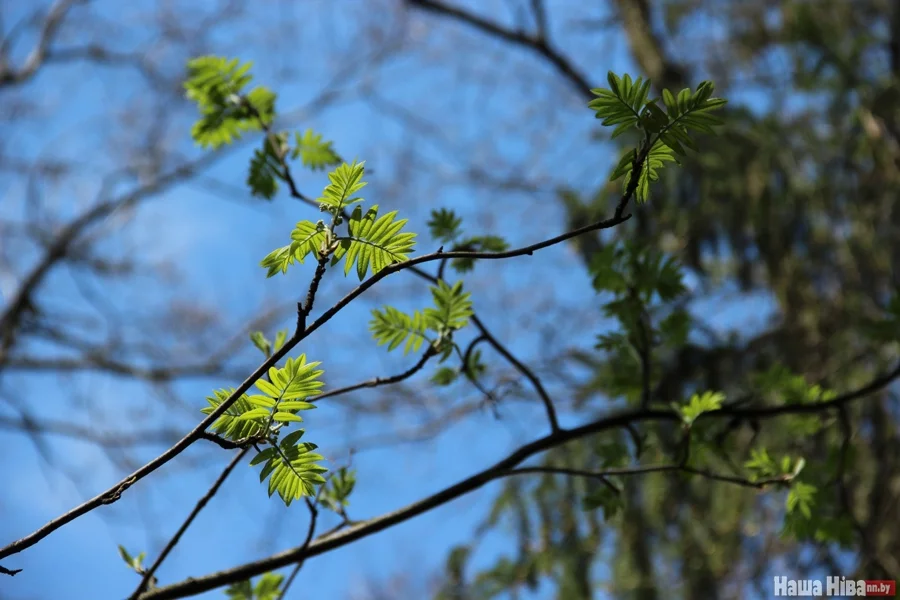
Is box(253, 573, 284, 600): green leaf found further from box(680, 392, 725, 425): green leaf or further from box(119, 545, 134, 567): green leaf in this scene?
box(680, 392, 725, 425): green leaf

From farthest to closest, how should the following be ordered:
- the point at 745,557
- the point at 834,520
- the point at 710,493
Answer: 1. the point at 745,557
2. the point at 710,493
3. the point at 834,520

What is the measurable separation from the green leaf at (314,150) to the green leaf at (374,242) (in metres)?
0.51

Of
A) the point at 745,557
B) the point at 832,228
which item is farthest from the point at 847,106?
the point at 745,557

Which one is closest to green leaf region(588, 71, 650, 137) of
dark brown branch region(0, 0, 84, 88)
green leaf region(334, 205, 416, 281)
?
green leaf region(334, 205, 416, 281)

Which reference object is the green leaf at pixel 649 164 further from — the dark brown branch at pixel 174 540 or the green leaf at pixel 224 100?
the green leaf at pixel 224 100

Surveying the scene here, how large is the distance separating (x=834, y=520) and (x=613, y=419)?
360mm

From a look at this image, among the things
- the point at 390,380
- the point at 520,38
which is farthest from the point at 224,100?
the point at 520,38

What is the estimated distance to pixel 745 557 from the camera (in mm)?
2174

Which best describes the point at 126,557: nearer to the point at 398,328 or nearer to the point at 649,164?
the point at 398,328

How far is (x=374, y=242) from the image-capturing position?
0.56m

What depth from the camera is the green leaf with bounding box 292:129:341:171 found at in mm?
1033

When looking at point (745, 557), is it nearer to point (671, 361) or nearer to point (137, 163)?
point (671, 361)

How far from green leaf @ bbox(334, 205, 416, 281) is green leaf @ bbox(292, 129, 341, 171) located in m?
0.51

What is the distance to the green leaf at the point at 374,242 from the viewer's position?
1.80 ft
